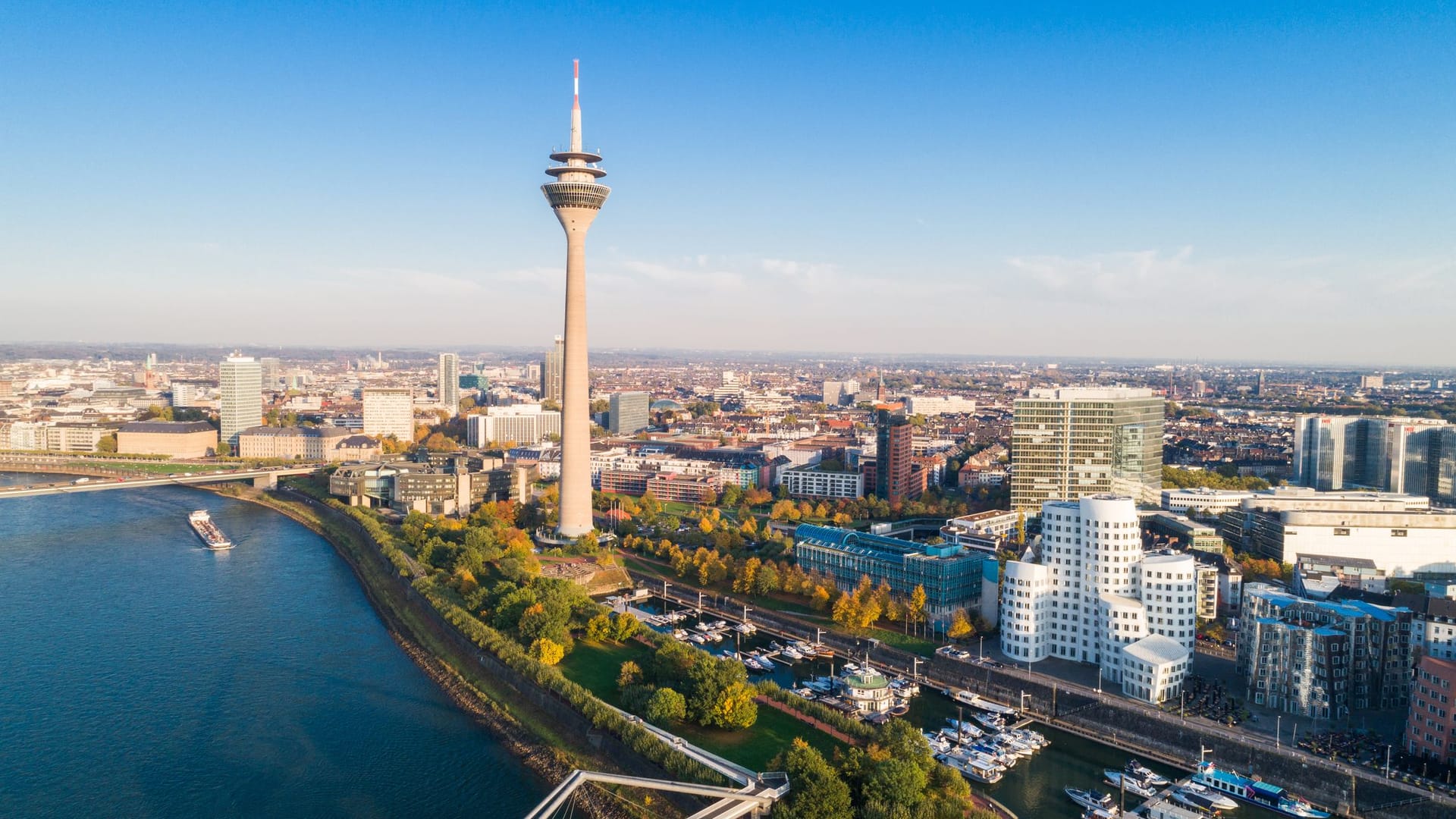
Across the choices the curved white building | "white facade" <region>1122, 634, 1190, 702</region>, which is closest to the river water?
the curved white building

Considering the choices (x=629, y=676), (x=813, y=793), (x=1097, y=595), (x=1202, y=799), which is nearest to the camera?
(x=813, y=793)

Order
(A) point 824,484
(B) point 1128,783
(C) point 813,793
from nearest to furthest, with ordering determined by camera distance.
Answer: (C) point 813,793
(B) point 1128,783
(A) point 824,484

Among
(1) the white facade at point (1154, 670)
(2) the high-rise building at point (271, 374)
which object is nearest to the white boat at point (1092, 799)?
(1) the white facade at point (1154, 670)

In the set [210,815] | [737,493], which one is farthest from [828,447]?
[210,815]

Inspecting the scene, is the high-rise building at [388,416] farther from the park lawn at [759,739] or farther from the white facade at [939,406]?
the park lawn at [759,739]

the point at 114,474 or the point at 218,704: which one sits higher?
the point at 114,474

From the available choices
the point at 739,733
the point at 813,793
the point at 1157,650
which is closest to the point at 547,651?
the point at 739,733

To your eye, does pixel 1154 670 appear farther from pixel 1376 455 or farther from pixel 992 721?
pixel 1376 455
